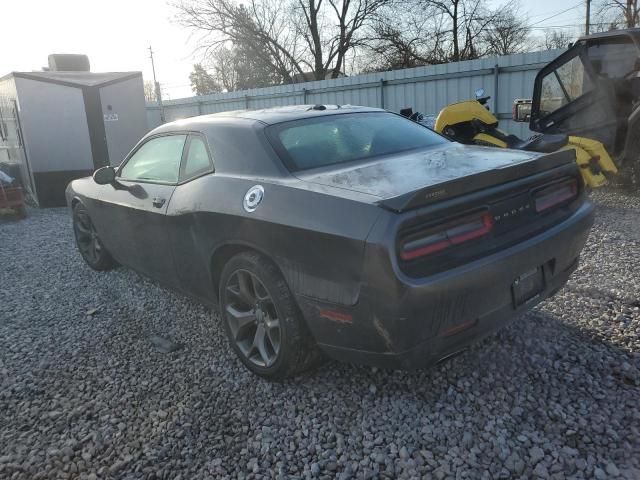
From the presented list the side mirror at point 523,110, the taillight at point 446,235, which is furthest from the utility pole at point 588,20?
the taillight at point 446,235

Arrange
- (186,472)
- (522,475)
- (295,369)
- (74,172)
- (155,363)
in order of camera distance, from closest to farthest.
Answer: (522,475) < (186,472) < (295,369) < (155,363) < (74,172)

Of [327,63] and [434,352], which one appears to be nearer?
[434,352]

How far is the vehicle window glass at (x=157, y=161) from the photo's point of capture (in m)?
3.78

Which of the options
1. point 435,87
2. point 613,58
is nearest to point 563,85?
point 613,58

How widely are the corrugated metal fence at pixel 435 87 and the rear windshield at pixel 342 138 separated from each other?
639 cm

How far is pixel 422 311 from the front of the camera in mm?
2262

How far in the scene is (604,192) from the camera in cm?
747

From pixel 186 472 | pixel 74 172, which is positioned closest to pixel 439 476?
pixel 186 472

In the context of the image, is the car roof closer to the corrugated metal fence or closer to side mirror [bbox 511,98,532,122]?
side mirror [bbox 511,98,532,122]

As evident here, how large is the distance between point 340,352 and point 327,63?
28.2m

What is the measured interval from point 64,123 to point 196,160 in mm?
7691

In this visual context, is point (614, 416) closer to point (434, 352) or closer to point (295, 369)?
point (434, 352)

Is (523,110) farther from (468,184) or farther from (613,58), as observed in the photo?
(468,184)

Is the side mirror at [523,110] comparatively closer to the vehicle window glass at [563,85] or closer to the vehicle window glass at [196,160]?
the vehicle window glass at [563,85]
